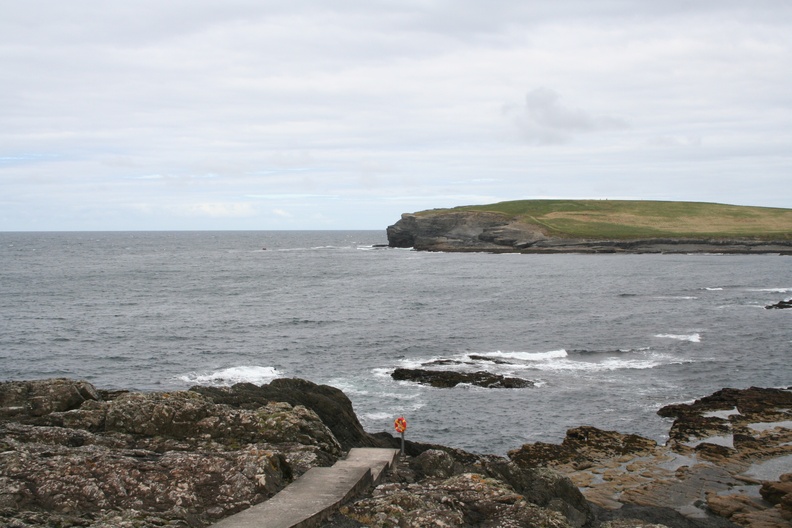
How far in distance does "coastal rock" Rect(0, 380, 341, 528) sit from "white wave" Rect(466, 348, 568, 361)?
1147 inches

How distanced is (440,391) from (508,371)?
6.07 metres

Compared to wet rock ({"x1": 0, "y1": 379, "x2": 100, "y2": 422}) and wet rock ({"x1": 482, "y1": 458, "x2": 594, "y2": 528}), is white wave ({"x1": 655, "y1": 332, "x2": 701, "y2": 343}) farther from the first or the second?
wet rock ({"x1": 0, "y1": 379, "x2": 100, "y2": 422})

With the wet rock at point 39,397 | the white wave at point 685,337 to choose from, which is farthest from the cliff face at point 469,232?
the wet rock at point 39,397

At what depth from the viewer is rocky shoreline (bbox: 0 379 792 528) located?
1341 cm

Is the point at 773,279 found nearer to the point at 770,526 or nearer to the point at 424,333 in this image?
the point at 424,333

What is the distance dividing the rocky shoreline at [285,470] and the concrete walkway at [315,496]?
32 cm

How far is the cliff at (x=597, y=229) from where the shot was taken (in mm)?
151625

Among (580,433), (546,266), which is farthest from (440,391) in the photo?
(546,266)

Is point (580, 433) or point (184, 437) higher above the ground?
point (184, 437)

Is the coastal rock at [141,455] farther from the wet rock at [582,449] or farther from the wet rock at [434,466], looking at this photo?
the wet rock at [582,449]

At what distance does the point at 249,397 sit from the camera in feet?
69.4

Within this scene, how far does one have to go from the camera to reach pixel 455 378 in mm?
40406

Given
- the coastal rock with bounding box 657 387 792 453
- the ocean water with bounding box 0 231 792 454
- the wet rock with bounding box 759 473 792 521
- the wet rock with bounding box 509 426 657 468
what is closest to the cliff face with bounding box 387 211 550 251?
the ocean water with bounding box 0 231 792 454

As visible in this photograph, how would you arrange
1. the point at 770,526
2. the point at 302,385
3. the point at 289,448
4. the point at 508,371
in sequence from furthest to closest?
1. the point at 508,371
2. the point at 302,385
3. the point at 770,526
4. the point at 289,448
